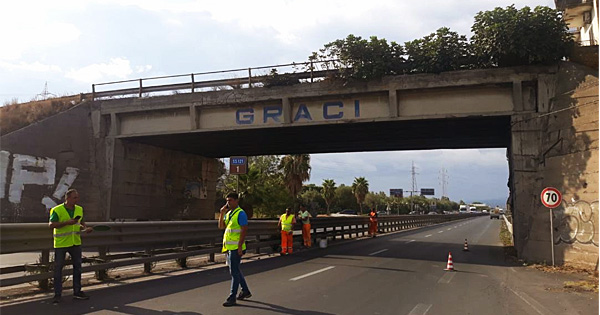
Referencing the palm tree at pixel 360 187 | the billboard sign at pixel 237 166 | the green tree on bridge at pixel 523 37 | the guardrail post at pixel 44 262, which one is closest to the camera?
the guardrail post at pixel 44 262

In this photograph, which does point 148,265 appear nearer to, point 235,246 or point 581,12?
point 235,246

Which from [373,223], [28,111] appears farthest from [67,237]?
[373,223]

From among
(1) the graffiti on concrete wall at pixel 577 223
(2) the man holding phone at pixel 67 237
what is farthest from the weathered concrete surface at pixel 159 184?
(1) the graffiti on concrete wall at pixel 577 223

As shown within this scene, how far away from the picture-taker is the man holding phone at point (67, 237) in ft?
24.1

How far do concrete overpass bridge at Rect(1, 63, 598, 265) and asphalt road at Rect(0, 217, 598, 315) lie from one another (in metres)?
3.39

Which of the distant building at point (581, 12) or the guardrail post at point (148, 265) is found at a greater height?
the distant building at point (581, 12)

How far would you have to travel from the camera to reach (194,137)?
20.9m

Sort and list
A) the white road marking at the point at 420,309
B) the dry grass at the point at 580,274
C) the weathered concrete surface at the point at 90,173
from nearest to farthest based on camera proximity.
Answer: the white road marking at the point at 420,309 < the dry grass at the point at 580,274 < the weathered concrete surface at the point at 90,173

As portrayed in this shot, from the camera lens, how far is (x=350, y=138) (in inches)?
866

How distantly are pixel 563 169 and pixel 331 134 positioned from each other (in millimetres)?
9806

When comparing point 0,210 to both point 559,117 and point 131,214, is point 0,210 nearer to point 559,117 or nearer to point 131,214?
point 131,214

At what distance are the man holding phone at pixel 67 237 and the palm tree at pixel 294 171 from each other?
4238cm

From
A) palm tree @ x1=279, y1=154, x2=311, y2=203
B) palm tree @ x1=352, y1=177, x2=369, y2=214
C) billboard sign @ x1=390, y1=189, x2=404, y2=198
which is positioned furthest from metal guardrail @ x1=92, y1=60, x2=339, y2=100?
billboard sign @ x1=390, y1=189, x2=404, y2=198

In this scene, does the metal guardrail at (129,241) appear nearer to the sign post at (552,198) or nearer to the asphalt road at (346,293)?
the asphalt road at (346,293)
